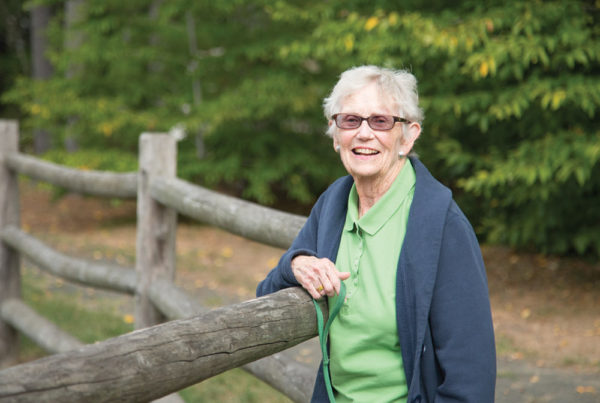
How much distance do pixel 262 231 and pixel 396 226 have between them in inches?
37.6

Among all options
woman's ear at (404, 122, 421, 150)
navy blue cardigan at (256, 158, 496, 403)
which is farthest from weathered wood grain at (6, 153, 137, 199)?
navy blue cardigan at (256, 158, 496, 403)

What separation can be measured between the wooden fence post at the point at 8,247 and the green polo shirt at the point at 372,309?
444 cm

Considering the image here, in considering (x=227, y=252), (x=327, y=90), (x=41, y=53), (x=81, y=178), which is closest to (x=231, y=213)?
(x=81, y=178)

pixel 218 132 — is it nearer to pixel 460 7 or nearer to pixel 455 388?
pixel 460 7

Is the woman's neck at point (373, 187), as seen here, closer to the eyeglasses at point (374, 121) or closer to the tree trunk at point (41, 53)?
the eyeglasses at point (374, 121)

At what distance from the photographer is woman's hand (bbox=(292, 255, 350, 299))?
193cm

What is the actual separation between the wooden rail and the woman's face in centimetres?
41

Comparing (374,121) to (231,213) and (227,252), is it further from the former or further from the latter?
(227,252)

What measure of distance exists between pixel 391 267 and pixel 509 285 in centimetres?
557

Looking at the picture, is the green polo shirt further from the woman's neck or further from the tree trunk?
the tree trunk

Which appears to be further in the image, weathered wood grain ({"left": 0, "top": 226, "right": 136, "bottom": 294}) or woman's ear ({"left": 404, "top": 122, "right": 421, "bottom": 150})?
weathered wood grain ({"left": 0, "top": 226, "right": 136, "bottom": 294})

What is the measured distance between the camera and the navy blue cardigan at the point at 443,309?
177 cm

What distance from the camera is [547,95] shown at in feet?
18.1

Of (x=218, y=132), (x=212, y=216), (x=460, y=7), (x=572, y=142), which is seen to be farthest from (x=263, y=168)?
(x=212, y=216)
